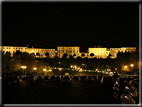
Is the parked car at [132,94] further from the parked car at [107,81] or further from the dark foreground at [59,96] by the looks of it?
the parked car at [107,81]

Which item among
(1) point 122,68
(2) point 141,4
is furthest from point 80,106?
(1) point 122,68

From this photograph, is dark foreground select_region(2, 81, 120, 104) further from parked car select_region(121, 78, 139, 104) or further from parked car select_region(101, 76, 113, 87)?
parked car select_region(101, 76, 113, 87)

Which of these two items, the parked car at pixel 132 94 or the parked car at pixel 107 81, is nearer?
the parked car at pixel 132 94

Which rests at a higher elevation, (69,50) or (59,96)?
(69,50)

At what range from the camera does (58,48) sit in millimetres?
199750

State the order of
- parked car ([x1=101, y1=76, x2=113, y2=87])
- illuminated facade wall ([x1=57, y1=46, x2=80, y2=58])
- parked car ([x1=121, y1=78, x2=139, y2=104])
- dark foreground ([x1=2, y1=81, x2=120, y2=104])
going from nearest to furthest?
parked car ([x1=121, y1=78, x2=139, y2=104]), dark foreground ([x1=2, y1=81, x2=120, y2=104]), parked car ([x1=101, y1=76, x2=113, y2=87]), illuminated facade wall ([x1=57, y1=46, x2=80, y2=58])

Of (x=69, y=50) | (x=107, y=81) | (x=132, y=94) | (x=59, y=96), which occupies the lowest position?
(x=59, y=96)

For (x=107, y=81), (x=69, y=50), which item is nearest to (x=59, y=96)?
(x=107, y=81)

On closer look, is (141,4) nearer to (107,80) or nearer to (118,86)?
(118,86)

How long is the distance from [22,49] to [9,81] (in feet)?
550

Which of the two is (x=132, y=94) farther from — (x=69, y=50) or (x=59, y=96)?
(x=69, y=50)

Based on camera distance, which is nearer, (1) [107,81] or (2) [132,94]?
(2) [132,94]

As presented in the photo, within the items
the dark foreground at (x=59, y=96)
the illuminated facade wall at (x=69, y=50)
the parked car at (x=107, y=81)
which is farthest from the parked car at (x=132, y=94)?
the illuminated facade wall at (x=69, y=50)

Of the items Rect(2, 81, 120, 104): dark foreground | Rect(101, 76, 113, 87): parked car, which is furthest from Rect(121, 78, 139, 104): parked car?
Rect(101, 76, 113, 87): parked car
